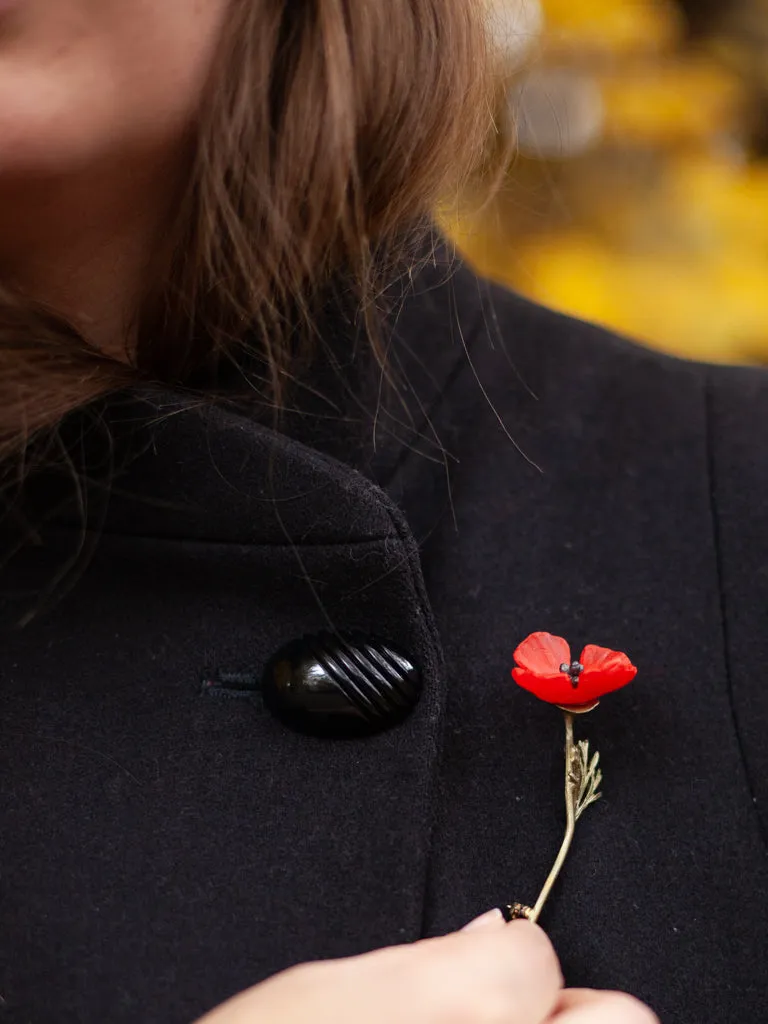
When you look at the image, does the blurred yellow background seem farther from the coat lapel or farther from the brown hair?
the coat lapel

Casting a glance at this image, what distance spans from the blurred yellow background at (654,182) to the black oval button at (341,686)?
3.14 feet

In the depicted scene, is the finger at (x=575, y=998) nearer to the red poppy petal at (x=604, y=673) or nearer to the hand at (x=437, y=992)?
the hand at (x=437, y=992)

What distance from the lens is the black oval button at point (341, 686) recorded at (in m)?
0.55

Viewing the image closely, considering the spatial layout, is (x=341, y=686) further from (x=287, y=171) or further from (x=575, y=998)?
(x=287, y=171)

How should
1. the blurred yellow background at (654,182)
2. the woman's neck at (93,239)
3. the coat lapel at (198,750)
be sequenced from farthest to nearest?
the blurred yellow background at (654,182) → the woman's neck at (93,239) → the coat lapel at (198,750)

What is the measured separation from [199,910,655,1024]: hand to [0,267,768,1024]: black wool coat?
0.08m

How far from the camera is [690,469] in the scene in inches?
27.6

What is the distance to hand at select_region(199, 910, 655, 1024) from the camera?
1.38ft

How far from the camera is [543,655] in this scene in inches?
22.5

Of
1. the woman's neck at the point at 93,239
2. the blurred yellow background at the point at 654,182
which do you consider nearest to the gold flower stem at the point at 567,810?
the woman's neck at the point at 93,239

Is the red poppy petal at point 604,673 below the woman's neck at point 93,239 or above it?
below

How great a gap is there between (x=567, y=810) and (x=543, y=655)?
0.08 m

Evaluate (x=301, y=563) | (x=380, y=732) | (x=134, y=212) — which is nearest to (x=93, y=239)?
(x=134, y=212)

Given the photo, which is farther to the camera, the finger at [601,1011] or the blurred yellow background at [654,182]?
the blurred yellow background at [654,182]
